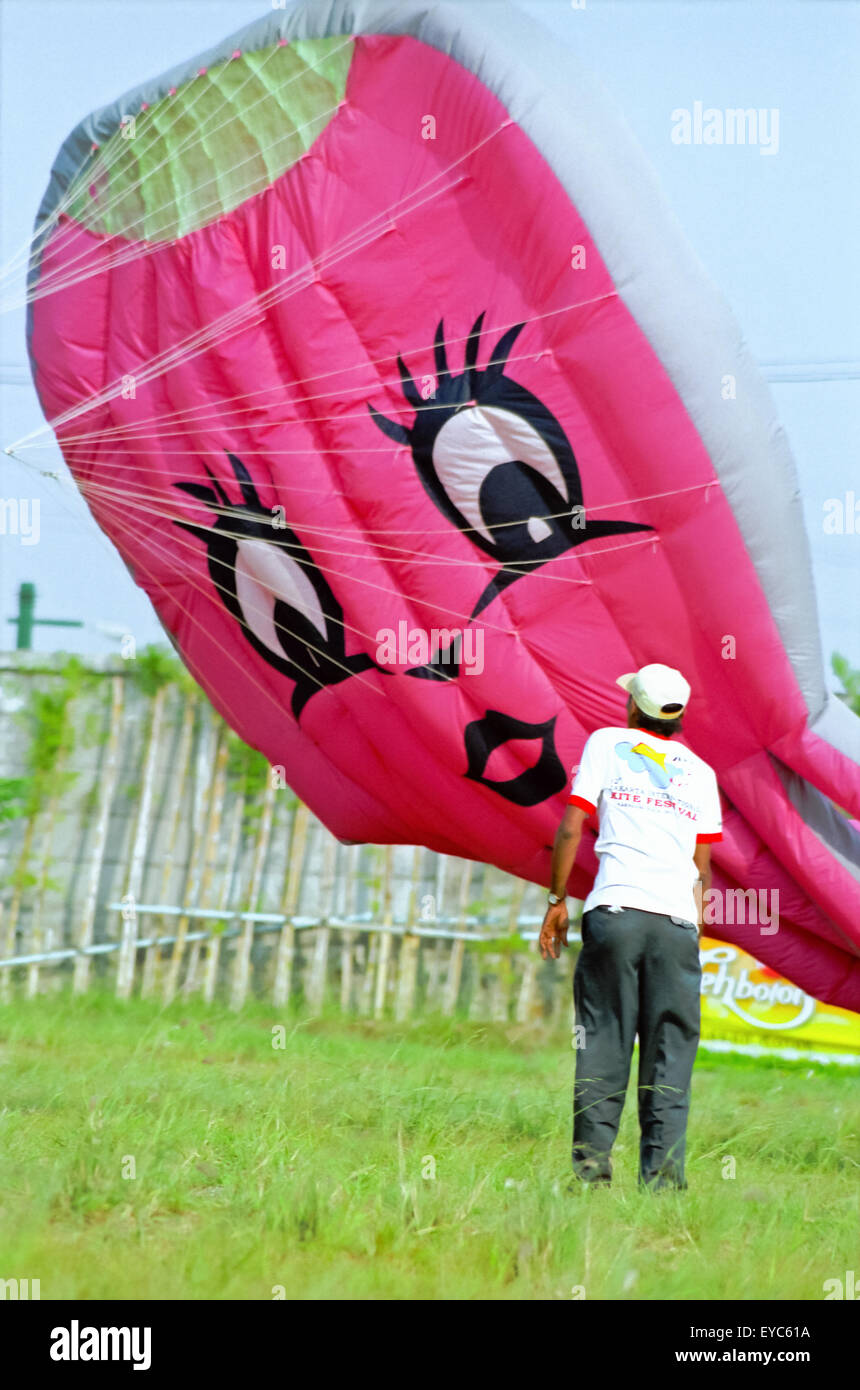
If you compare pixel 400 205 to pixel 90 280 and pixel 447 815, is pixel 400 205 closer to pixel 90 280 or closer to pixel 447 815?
pixel 90 280

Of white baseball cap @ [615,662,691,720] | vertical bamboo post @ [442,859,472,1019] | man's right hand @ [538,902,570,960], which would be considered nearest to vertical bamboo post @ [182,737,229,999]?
vertical bamboo post @ [442,859,472,1019]

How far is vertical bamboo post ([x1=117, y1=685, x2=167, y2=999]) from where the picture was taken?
6.49m

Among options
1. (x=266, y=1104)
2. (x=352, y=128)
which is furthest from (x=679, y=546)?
(x=266, y=1104)

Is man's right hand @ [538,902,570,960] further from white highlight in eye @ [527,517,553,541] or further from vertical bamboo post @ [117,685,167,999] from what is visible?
vertical bamboo post @ [117,685,167,999]

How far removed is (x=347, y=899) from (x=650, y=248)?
462 centimetres

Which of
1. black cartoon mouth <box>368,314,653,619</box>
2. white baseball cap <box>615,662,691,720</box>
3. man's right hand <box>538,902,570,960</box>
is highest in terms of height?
black cartoon mouth <box>368,314,653,619</box>

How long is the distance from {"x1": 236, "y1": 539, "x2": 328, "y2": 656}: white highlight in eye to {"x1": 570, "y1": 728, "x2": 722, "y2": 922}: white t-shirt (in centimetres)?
113

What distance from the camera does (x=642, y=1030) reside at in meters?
2.67

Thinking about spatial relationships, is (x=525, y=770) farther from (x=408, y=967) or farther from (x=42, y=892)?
(x=42, y=892)

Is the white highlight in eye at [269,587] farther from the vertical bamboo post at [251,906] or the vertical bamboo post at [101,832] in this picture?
the vertical bamboo post at [101,832]

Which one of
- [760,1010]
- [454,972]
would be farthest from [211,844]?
[760,1010]

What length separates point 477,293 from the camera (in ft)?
10.3

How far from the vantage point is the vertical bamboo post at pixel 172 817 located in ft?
21.7

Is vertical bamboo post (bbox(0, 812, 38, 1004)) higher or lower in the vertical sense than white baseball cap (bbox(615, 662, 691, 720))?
lower
